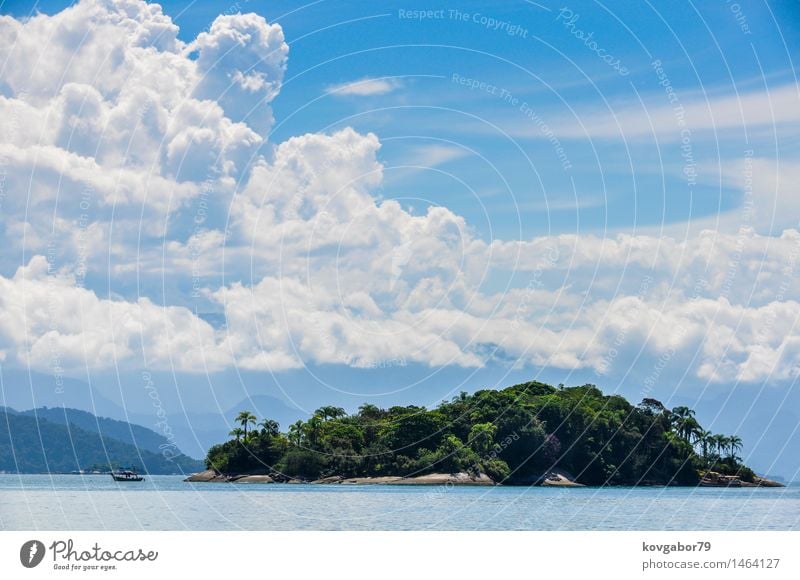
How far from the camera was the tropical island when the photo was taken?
111125 mm

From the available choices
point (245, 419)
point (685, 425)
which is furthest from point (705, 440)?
point (245, 419)

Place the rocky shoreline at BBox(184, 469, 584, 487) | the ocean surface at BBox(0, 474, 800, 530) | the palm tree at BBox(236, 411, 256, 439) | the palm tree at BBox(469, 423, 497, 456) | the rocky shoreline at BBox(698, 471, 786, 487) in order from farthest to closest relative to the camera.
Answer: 1. the rocky shoreline at BBox(698, 471, 786, 487)
2. the palm tree at BBox(236, 411, 256, 439)
3. the palm tree at BBox(469, 423, 497, 456)
4. the rocky shoreline at BBox(184, 469, 584, 487)
5. the ocean surface at BBox(0, 474, 800, 530)

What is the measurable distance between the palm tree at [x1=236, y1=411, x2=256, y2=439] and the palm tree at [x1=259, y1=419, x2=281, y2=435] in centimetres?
270

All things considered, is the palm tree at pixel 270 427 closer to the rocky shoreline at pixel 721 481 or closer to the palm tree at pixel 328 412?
the palm tree at pixel 328 412

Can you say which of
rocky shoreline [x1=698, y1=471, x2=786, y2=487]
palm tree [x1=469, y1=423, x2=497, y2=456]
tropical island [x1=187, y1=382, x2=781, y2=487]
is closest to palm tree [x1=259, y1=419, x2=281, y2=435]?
tropical island [x1=187, y1=382, x2=781, y2=487]

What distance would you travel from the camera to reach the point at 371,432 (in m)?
120

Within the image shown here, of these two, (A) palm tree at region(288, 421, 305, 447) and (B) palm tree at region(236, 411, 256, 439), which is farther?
(B) palm tree at region(236, 411, 256, 439)

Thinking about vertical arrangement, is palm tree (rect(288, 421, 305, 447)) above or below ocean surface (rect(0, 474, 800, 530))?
above

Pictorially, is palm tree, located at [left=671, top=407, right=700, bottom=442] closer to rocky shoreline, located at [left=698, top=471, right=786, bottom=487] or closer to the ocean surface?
rocky shoreline, located at [left=698, top=471, right=786, bottom=487]

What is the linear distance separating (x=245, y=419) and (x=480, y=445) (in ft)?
103

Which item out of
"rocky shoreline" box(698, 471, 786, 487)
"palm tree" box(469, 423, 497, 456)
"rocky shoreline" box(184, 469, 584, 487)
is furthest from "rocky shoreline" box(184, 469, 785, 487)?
"palm tree" box(469, 423, 497, 456)

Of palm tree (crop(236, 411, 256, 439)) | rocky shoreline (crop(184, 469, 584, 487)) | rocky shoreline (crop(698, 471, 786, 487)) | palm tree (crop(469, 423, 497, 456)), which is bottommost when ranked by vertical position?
rocky shoreline (crop(698, 471, 786, 487))

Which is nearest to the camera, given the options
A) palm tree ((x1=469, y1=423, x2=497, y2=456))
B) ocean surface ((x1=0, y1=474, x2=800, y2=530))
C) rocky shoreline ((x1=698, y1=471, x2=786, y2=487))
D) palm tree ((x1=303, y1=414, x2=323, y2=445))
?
ocean surface ((x1=0, y1=474, x2=800, y2=530))

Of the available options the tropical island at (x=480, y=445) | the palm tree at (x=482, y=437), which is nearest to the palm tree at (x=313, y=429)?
the tropical island at (x=480, y=445)
